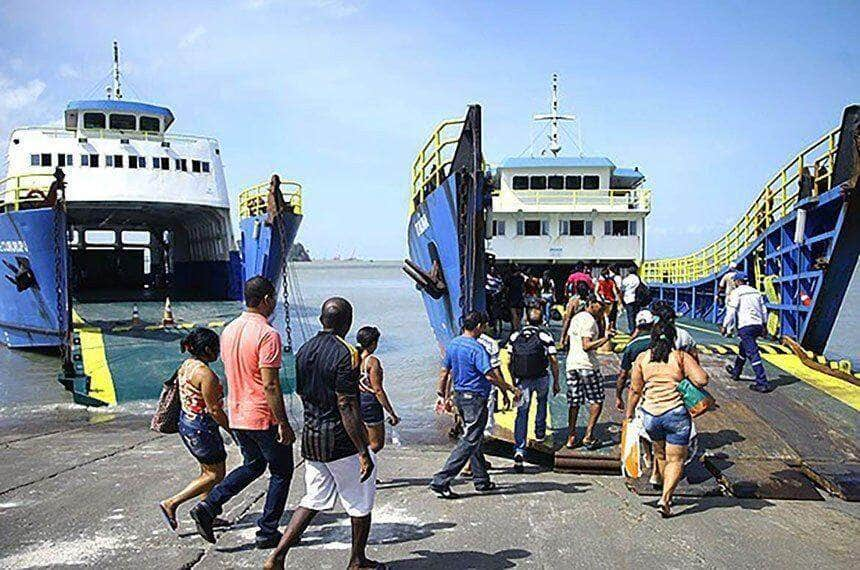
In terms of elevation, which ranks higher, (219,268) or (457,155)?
(457,155)

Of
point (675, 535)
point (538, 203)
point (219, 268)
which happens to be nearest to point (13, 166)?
point (219, 268)

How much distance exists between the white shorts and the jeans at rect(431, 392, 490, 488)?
5.98 ft

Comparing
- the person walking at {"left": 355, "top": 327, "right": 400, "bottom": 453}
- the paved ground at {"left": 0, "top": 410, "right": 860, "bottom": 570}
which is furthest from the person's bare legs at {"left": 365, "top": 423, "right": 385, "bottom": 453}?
the paved ground at {"left": 0, "top": 410, "right": 860, "bottom": 570}

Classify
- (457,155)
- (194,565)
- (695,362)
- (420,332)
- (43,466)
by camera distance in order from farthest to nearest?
1. (420,332)
2. (457,155)
3. (43,466)
4. (695,362)
5. (194,565)

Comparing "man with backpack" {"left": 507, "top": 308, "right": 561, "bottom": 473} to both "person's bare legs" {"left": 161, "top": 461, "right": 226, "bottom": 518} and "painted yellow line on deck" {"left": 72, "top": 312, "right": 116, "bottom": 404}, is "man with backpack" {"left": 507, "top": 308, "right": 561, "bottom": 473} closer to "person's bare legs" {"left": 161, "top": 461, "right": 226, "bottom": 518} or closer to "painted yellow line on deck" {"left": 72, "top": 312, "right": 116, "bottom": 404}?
"person's bare legs" {"left": 161, "top": 461, "right": 226, "bottom": 518}

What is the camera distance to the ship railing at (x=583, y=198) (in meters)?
22.7

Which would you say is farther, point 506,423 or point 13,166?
point 13,166

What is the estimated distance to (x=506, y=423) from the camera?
26.1 ft

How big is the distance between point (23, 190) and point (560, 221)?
14.9 m

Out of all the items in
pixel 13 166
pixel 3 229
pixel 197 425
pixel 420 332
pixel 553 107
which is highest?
pixel 553 107

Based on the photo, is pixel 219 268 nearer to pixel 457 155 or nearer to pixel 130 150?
pixel 130 150

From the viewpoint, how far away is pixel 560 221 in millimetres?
22750

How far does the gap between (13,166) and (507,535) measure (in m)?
21.0

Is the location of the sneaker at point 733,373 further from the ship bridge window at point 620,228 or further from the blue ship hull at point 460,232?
the ship bridge window at point 620,228
